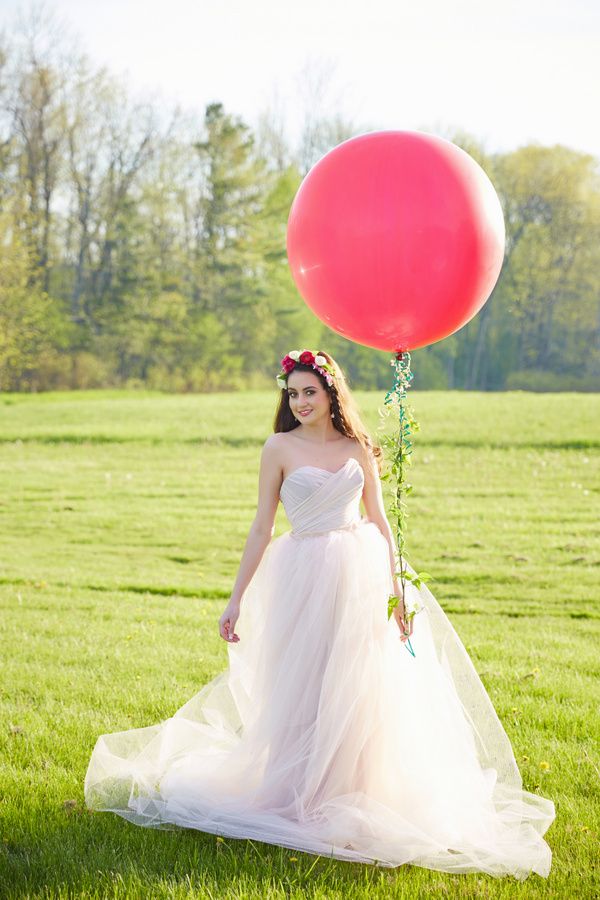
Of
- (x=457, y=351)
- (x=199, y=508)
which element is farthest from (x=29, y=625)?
(x=457, y=351)

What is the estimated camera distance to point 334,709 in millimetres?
4039

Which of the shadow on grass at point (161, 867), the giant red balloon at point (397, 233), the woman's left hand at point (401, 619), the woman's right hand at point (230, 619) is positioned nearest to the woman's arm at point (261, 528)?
the woman's right hand at point (230, 619)

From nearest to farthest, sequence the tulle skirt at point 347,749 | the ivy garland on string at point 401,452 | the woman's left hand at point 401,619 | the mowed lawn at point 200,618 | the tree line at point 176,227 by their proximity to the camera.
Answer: the mowed lawn at point 200,618
the tulle skirt at point 347,749
the ivy garland on string at point 401,452
the woman's left hand at point 401,619
the tree line at point 176,227

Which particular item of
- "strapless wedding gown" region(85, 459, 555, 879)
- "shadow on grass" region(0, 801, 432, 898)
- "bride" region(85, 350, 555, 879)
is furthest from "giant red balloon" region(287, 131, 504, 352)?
"shadow on grass" region(0, 801, 432, 898)

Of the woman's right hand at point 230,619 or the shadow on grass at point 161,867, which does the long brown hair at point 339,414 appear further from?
the shadow on grass at point 161,867

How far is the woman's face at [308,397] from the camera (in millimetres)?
4281

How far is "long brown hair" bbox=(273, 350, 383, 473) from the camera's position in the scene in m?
4.33

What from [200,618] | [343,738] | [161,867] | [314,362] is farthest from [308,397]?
[200,618]

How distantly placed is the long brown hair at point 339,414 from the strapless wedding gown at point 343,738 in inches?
7.4

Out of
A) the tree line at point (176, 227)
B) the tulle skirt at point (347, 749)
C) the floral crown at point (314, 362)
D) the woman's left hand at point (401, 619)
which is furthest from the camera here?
the tree line at point (176, 227)

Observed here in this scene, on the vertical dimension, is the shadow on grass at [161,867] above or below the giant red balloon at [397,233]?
below

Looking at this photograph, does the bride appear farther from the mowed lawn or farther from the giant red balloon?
the giant red balloon

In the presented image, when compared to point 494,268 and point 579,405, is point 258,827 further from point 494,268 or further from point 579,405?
point 579,405

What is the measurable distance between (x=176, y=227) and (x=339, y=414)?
4064 centimetres
